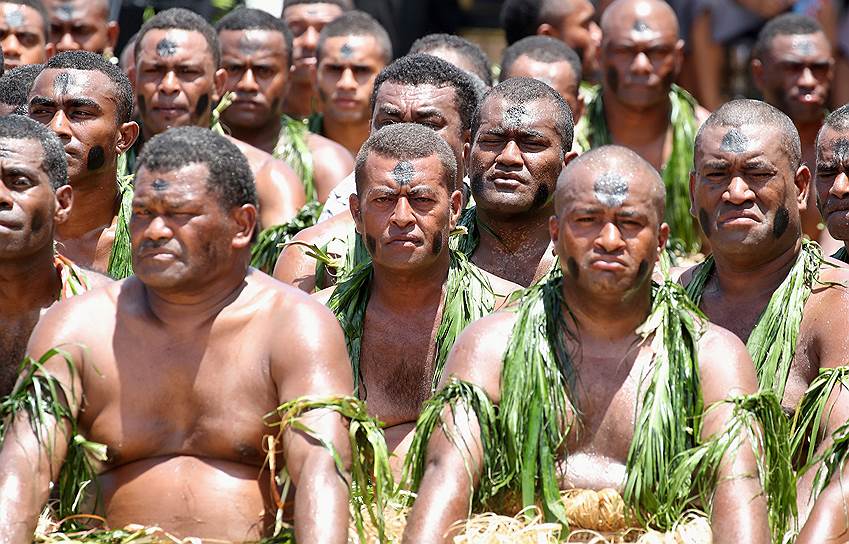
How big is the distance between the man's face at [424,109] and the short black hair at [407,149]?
963mm

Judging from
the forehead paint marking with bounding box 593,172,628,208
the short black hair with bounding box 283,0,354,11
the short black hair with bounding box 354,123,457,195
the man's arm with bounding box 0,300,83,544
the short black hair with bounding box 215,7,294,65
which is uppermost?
the short black hair with bounding box 283,0,354,11

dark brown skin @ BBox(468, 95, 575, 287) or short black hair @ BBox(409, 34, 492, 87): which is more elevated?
short black hair @ BBox(409, 34, 492, 87)

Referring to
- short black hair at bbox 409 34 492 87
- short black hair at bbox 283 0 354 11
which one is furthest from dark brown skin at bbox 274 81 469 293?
short black hair at bbox 283 0 354 11

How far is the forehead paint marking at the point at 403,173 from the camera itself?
5500 millimetres

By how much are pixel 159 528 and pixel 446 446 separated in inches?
31.2

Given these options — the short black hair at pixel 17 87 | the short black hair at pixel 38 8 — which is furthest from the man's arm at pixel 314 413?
the short black hair at pixel 38 8

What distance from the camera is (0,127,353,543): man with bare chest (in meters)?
4.55

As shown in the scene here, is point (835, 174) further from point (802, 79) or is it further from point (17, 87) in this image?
point (17, 87)

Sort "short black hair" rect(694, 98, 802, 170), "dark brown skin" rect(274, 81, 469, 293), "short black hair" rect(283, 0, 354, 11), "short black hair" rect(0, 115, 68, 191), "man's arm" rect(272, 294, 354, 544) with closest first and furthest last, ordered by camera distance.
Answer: "man's arm" rect(272, 294, 354, 544) < "short black hair" rect(0, 115, 68, 191) < "short black hair" rect(694, 98, 802, 170) < "dark brown skin" rect(274, 81, 469, 293) < "short black hair" rect(283, 0, 354, 11)

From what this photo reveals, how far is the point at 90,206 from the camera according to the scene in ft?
21.1

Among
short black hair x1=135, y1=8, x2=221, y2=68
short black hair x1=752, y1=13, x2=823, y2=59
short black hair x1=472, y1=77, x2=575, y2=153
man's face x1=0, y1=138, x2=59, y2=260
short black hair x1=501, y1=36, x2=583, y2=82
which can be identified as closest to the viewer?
man's face x1=0, y1=138, x2=59, y2=260

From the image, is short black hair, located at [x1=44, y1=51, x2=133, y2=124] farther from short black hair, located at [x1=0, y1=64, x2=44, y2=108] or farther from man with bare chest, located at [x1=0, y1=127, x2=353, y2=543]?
man with bare chest, located at [x1=0, y1=127, x2=353, y2=543]

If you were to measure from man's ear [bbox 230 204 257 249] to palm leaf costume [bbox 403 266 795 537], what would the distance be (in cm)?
68

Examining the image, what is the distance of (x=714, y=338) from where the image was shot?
4754mm
